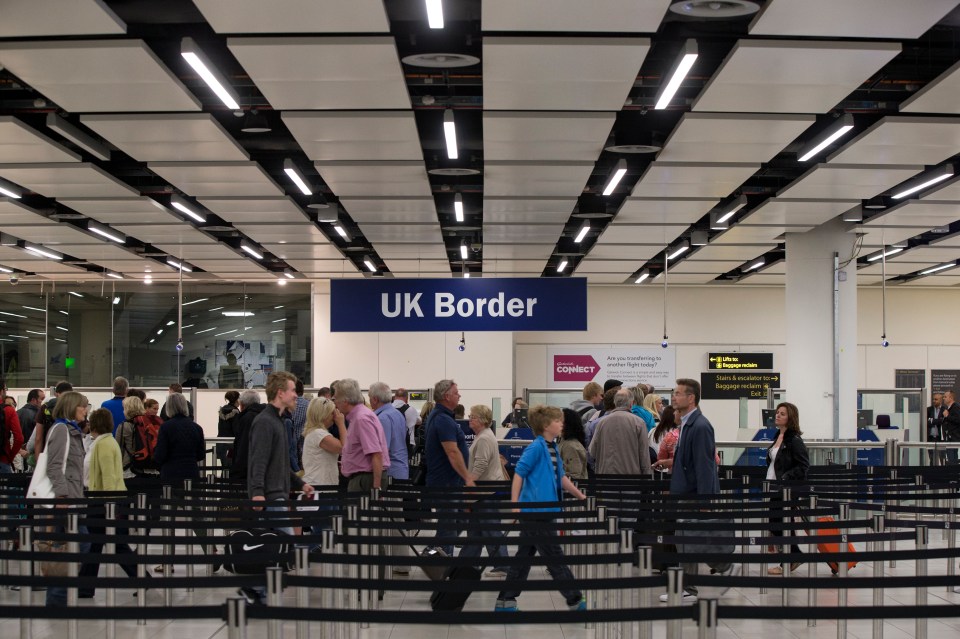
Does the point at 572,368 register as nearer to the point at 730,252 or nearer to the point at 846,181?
the point at 730,252

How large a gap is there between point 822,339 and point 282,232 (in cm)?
830

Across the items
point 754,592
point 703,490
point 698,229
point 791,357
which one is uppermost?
point 698,229

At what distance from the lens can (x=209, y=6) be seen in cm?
671

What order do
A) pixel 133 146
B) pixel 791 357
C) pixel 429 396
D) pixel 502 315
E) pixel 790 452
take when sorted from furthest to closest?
1. pixel 429 396
2. pixel 791 357
3. pixel 502 315
4. pixel 133 146
5. pixel 790 452

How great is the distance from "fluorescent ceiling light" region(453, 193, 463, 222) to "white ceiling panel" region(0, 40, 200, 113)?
466cm

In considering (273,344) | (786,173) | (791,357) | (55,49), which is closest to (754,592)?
(786,173)

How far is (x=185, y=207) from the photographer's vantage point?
13.8 m

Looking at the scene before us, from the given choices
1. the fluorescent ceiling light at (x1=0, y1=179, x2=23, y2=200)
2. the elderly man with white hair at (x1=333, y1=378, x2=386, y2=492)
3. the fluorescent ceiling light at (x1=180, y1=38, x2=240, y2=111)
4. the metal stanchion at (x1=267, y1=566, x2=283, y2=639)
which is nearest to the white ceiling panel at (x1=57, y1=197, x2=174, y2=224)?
the fluorescent ceiling light at (x1=0, y1=179, x2=23, y2=200)

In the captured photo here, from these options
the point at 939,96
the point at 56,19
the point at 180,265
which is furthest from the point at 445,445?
the point at 180,265

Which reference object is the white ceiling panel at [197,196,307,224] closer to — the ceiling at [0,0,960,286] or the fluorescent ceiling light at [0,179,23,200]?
the ceiling at [0,0,960,286]

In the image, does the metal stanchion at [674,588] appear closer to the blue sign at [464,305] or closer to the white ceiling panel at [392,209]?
the white ceiling panel at [392,209]

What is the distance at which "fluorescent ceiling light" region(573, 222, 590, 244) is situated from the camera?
1535 cm

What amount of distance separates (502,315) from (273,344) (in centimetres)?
1046

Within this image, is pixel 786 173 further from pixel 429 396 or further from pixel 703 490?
pixel 429 396
